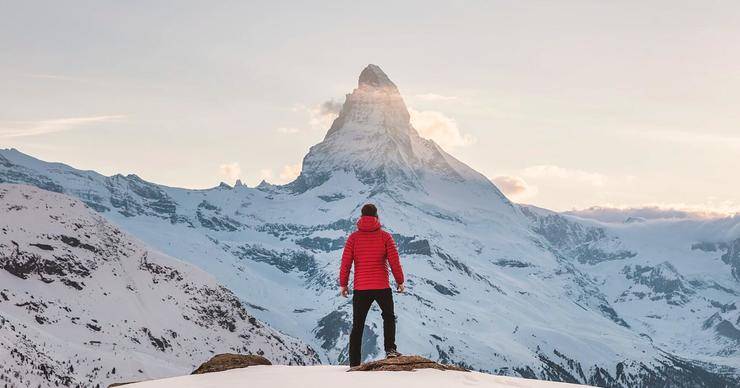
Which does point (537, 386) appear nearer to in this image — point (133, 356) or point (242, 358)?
point (242, 358)

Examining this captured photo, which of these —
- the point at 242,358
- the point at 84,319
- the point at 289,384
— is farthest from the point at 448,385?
the point at 84,319

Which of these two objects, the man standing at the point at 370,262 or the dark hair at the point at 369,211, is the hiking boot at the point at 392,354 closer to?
the man standing at the point at 370,262

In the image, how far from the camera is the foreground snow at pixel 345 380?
65.8ft

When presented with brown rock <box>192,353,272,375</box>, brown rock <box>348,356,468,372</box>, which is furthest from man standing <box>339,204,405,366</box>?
brown rock <box>192,353,272,375</box>

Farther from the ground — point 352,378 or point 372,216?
point 372,216

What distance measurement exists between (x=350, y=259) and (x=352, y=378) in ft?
12.9

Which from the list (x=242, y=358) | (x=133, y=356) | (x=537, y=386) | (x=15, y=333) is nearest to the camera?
(x=537, y=386)

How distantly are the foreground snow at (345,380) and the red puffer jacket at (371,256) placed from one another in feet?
8.92

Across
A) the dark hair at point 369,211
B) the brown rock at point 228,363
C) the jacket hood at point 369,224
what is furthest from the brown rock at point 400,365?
the brown rock at point 228,363

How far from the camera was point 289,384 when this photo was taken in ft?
65.9

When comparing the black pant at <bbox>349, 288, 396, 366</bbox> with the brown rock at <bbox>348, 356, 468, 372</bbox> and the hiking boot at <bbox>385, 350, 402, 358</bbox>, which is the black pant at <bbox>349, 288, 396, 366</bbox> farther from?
the brown rock at <bbox>348, 356, 468, 372</bbox>

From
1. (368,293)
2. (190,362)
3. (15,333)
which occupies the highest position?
(368,293)

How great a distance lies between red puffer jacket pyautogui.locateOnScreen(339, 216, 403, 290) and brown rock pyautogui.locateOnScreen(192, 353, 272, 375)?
6.22 meters

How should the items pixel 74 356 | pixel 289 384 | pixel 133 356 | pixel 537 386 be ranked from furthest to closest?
1. pixel 133 356
2. pixel 74 356
3. pixel 537 386
4. pixel 289 384
